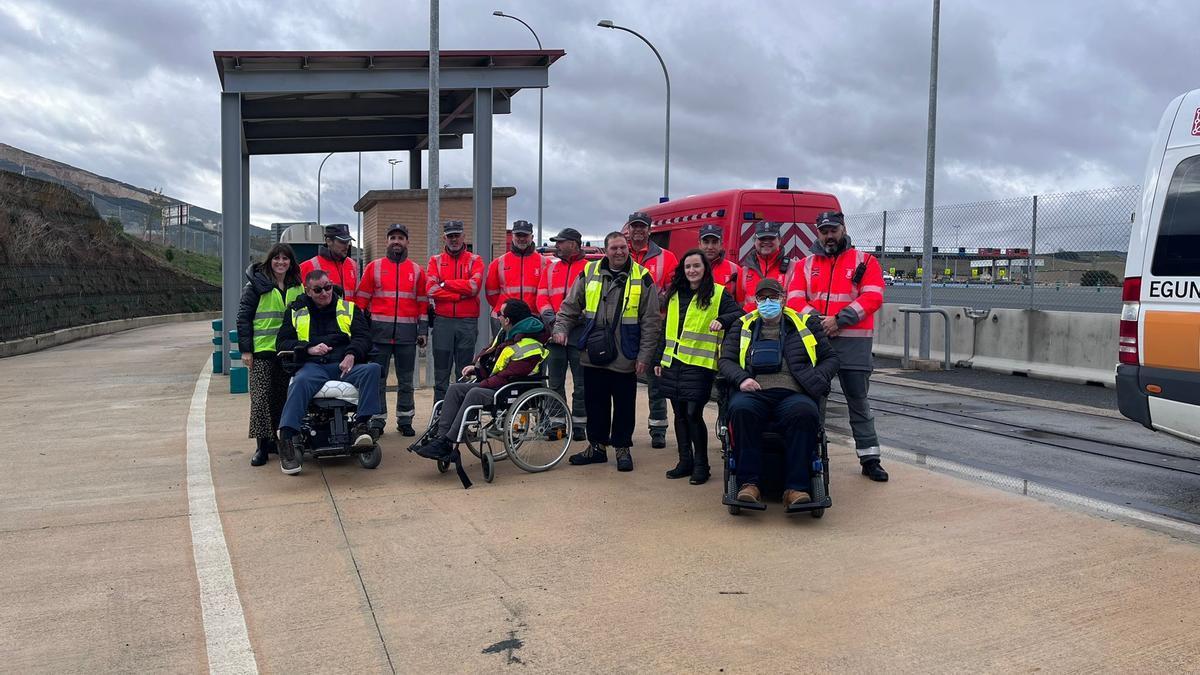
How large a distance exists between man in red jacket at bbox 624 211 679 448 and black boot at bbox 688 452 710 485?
1.18 meters

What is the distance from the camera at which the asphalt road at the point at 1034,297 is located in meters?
14.6

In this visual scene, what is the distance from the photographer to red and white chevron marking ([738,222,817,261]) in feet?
42.3

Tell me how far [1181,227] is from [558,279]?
16.0 feet

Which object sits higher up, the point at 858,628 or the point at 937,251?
the point at 937,251

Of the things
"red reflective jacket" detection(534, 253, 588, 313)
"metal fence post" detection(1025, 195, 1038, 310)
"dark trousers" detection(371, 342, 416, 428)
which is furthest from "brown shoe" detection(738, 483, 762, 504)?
"metal fence post" detection(1025, 195, 1038, 310)

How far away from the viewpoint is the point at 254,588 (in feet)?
15.6

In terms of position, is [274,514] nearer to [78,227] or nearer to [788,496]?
[788,496]

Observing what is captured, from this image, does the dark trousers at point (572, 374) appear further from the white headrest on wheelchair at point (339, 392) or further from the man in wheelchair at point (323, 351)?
the white headrest on wheelchair at point (339, 392)

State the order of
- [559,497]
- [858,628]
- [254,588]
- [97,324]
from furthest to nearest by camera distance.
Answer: [97,324] < [559,497] < [254,588] < [858,628]

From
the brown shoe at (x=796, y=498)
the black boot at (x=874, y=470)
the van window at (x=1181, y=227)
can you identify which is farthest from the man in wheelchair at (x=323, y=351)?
the van window at (x=1181, y=227)

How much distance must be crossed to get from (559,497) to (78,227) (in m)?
29.7

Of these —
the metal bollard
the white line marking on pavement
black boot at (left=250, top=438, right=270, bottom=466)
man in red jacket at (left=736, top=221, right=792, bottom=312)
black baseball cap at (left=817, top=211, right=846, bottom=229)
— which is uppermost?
black baseball cap at (left=817, top=211, right=846, bottom=229)

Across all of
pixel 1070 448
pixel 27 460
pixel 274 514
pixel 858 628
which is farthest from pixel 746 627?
pixel 27 460

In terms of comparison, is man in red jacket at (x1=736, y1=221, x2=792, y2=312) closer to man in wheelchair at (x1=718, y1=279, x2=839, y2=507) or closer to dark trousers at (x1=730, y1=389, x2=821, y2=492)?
man in wheelchair at (x1=718, y1=279, x2=839, y2=507)
